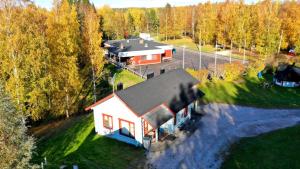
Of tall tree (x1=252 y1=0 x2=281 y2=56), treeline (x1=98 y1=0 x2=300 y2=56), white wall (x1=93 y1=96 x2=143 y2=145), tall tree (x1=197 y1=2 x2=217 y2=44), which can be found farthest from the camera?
tall tree (x1=197 y1=2 x2=217 y2=44)

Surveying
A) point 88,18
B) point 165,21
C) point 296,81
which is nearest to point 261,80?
point 296,81

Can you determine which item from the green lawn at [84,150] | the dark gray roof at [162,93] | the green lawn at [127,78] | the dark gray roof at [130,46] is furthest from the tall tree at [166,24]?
the green lawn at [84,150]

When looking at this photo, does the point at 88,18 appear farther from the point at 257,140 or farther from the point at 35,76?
the point at 257,140

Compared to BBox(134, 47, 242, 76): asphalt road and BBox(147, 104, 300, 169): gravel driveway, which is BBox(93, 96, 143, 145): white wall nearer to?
BBox(147, 104, 300, 169): gravel driveway

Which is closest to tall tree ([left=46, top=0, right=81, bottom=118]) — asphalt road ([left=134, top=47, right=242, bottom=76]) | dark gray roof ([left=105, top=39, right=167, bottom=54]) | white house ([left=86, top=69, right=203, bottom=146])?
white house ([left=86, top=69, right=203, bottom=146])

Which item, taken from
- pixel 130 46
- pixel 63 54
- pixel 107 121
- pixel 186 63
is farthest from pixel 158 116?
pixel 130 46

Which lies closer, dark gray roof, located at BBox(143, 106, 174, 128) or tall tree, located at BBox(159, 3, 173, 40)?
dark gray roof, located at BBox(143, 106, 174, 128)
